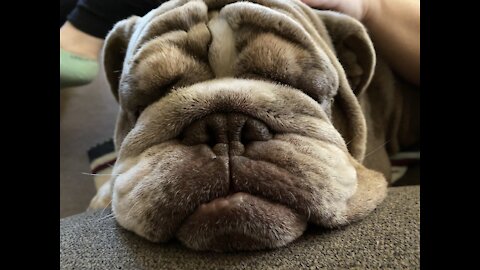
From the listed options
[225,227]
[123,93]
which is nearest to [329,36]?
[123,93]

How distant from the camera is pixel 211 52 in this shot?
1208mm

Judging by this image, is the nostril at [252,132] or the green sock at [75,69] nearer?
the nostril at [252,132]

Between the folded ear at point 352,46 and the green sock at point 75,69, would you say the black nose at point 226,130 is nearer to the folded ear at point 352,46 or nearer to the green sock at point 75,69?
the folded ear at point 352,46

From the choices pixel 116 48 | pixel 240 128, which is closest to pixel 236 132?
pixel 240 128

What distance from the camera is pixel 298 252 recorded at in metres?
0.94

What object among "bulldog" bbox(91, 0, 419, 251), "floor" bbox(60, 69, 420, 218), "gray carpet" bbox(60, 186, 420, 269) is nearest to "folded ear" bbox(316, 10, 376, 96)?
"bulldog" bbox(91, 0, 419, 251)

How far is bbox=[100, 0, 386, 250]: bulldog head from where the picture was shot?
0.95 m

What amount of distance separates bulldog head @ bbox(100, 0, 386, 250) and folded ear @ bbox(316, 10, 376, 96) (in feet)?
0.26

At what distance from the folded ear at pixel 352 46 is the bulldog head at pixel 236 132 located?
79 millimetres

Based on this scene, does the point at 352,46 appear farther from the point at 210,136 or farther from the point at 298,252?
the point at 298,252

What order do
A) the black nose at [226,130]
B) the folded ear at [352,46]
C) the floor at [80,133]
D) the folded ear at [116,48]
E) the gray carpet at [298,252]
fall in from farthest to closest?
the floor at [80,133], the folded ear at [116,48], the folded ear at [352,46], the black nose at [226,130], the gray carpet at [298,252]

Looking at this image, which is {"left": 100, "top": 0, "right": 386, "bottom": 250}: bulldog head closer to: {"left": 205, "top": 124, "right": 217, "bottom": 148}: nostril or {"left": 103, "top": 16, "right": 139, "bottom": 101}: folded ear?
{"left": 205, "top": 124, "right": 217, "bottom": 148}: nostril

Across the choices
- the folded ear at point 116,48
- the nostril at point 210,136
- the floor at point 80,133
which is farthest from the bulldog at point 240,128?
the floor at point 80,133

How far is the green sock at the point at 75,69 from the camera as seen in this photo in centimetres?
221
